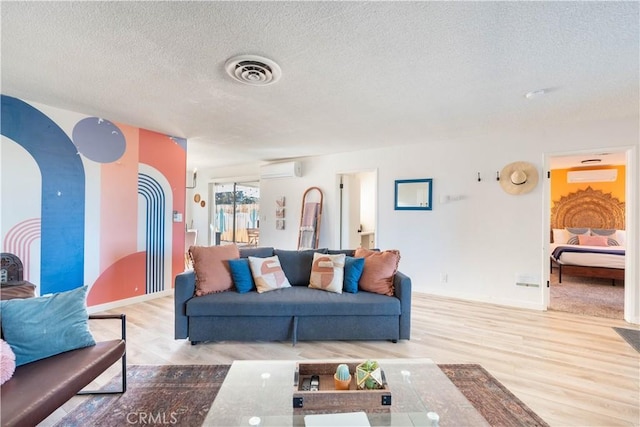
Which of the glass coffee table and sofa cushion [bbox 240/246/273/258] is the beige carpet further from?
sofa cushion [bbox 240/246/273/258]

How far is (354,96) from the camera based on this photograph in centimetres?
267

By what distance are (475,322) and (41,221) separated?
4.73 m

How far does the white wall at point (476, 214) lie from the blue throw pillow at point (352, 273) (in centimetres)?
184

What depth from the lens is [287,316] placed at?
2.59 m

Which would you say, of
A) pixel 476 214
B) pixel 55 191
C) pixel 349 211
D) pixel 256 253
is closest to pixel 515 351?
pixel 476 214

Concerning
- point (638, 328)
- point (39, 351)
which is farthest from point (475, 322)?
point (39, 351)

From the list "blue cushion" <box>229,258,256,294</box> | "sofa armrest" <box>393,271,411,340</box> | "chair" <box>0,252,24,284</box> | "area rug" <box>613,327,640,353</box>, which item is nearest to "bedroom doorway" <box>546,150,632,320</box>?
"area rug" <box>613,327,640,353</box>

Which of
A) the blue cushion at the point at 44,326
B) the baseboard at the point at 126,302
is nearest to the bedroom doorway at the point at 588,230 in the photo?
the blue cushion at the point at 44,326

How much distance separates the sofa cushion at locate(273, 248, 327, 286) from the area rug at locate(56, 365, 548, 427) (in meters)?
1.12

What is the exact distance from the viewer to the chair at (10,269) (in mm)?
2668

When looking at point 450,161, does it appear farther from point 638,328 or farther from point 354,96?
point 638,328

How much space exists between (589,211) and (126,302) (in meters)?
8.88

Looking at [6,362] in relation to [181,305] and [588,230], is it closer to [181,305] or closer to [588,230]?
[181,305]

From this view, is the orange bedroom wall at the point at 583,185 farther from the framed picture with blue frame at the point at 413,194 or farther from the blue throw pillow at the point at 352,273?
the blue throw pillow at the point at 352,273
